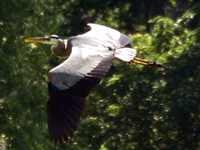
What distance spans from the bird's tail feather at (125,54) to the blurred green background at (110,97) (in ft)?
8.50

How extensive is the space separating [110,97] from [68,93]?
4.12m

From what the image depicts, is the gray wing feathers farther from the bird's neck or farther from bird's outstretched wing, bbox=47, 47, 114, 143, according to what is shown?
the bird's neck

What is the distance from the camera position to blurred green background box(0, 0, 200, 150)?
34.7 feet

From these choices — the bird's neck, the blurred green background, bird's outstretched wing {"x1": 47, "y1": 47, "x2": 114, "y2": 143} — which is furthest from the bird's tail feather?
the blurred green background

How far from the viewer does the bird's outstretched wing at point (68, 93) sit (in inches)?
270

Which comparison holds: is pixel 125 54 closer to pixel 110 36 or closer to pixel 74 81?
pixel 110 36

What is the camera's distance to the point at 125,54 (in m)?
7.98

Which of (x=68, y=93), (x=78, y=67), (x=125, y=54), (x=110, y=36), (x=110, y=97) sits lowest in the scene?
(x=110, y=97)

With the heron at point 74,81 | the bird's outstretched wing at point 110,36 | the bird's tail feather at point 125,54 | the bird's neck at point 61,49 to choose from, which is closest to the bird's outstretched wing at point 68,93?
the heron at point 74,81

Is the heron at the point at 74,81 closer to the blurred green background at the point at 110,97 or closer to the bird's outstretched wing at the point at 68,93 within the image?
the bird's outstretched wing at the point at 68,93

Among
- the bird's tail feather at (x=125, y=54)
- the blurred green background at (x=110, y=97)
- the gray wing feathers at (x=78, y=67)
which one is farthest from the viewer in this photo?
the blurred green background at (x=110, y=97)

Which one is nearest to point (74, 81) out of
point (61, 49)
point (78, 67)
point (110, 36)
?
point (78, 67)

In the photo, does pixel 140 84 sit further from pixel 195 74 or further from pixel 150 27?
pixel 150 27

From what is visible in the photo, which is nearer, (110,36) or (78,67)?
(78,67)
